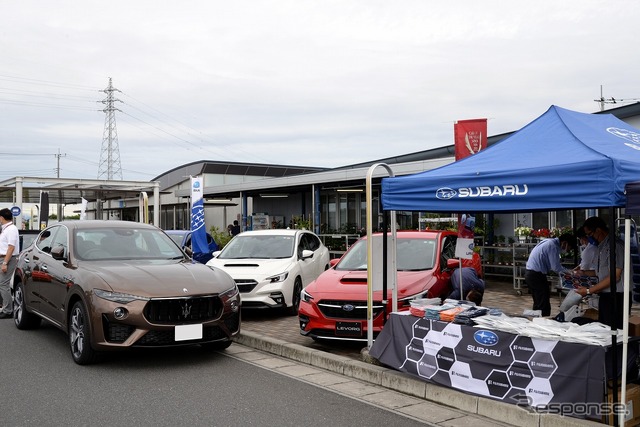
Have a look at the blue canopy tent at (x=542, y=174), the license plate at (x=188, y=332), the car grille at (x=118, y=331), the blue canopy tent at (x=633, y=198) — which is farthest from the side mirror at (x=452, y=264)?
the car grille at (x=118, y=331)

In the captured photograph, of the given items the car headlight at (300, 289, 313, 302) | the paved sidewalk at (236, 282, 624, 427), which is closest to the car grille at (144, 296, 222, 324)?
the paved sidewalk at (236, 282, 624, 427)

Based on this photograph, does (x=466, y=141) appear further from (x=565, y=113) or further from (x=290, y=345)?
(x=290, y=345)

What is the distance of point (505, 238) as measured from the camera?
18.4 meters

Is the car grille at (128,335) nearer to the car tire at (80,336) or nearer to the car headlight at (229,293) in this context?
the car tire at (80,336)

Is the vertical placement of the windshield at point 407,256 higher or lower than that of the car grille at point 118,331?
higher

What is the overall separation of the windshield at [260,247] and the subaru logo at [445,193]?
220 inches

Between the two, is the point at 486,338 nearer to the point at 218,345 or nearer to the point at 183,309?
the point at 183,309

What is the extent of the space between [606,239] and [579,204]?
212 centimetres

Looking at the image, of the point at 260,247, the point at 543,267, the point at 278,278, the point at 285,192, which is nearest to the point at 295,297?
the point at 278,278

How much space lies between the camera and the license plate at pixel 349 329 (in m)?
7.67

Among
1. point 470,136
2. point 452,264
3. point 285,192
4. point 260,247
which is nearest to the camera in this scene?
point 452,264

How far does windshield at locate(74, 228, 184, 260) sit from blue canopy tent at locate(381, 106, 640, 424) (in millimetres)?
3562

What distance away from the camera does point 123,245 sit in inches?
332

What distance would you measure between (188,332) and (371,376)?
2.13 metres
